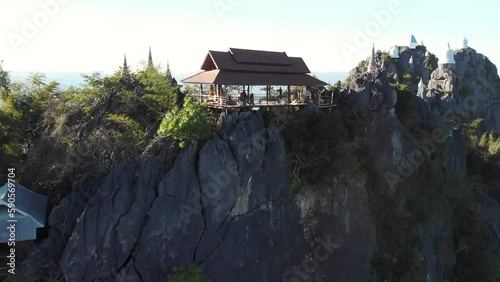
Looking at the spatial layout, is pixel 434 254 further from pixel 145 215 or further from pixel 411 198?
pixel 145 215

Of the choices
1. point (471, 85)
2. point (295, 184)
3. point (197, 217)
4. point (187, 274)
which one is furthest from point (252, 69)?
point (471, 85)

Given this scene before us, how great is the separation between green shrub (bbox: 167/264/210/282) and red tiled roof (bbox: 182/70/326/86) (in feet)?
33.0

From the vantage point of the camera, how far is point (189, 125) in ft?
66.7

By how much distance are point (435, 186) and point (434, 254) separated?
4681 mm

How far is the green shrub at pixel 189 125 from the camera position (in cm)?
2036

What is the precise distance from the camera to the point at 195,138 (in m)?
20.5

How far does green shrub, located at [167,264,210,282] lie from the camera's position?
1908 centimetres

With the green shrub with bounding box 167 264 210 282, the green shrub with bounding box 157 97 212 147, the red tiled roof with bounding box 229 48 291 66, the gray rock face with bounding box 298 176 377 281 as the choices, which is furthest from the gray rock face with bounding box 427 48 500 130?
the green shrub with bounding box 167 264 210 282

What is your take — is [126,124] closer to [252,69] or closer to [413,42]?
[252,69]

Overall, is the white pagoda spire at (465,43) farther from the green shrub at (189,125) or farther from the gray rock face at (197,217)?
the green shrub at (189,125)

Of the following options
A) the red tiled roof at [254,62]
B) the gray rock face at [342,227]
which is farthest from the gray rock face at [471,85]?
the gray rock face at [342,227]

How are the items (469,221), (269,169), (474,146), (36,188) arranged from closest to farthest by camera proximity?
1. (269,169)
2. (36,188)
3. (469,221)
4. (474,146)

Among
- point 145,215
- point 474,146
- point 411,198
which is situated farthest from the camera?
point 474,146

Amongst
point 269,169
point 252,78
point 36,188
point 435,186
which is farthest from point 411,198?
point 36,188
